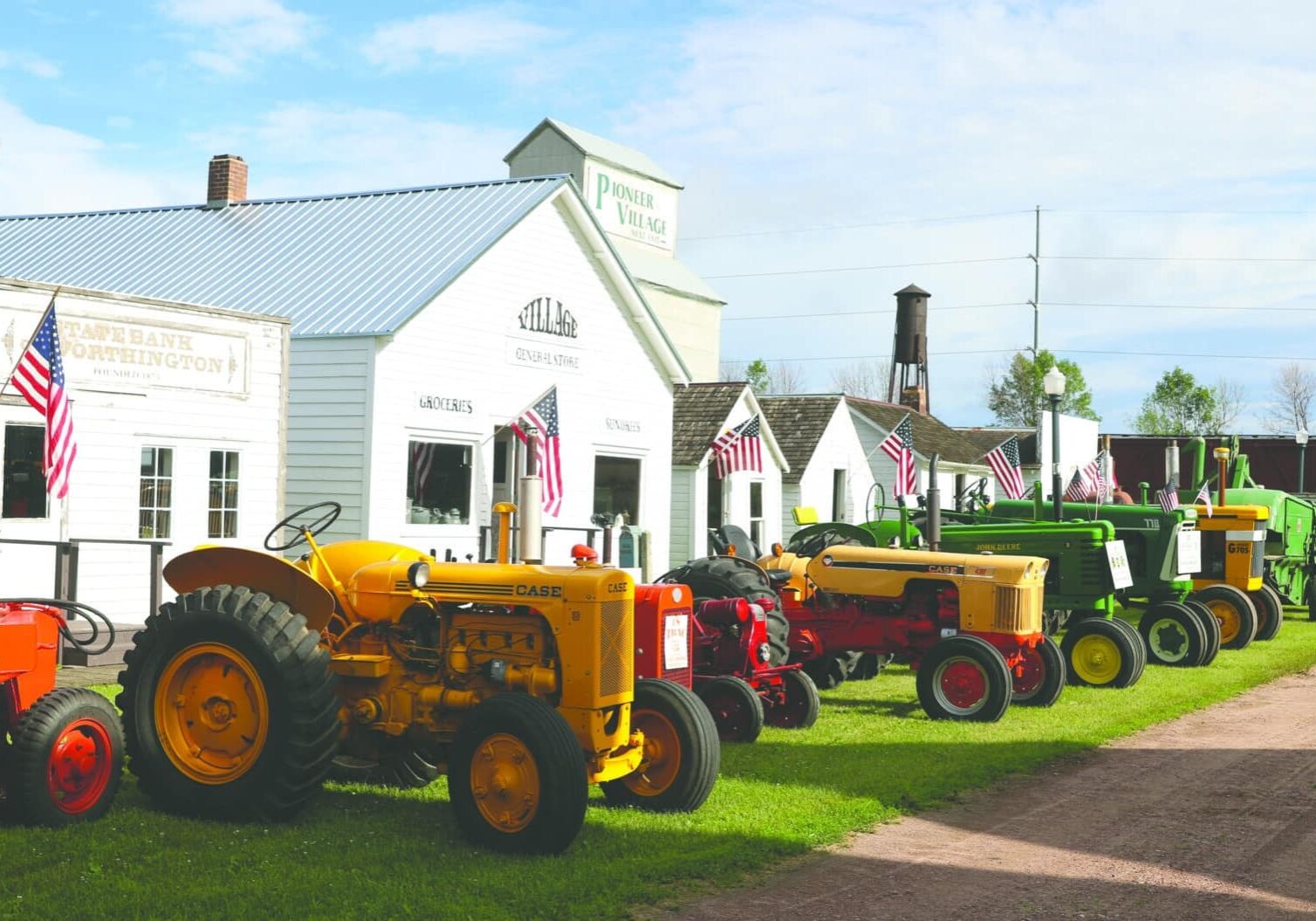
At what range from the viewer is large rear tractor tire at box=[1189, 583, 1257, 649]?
17516mm

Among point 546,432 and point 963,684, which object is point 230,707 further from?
point 546,432

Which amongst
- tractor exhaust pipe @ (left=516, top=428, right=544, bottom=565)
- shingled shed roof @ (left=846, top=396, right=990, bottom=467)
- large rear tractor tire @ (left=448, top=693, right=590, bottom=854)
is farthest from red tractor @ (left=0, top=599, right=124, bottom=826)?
A: shingled shed roof @ (left=846, top=396, right=990, bottom=467)

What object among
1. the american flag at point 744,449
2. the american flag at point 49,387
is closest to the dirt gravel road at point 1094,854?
the american flag at point 49,387

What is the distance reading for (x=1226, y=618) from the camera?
17.8m

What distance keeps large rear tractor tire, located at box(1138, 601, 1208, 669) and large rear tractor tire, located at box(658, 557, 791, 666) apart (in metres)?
5.73

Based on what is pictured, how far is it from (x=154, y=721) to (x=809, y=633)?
20.5 feet

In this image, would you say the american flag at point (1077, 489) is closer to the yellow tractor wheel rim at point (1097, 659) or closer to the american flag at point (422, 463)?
the american flag at point (422, 463)

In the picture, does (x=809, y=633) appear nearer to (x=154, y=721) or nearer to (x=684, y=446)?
(x=154, y=721)

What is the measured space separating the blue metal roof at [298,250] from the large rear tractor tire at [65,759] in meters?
10.5

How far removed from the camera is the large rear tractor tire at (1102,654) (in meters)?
13.4

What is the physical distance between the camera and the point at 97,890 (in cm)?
577

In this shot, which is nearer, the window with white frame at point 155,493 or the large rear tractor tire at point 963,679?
the large rear tractor tire at point 963,679

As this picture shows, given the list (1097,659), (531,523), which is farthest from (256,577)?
(1097,659)

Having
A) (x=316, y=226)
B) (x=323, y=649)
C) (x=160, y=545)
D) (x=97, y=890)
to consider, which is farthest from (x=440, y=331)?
(x=97, y=890)
